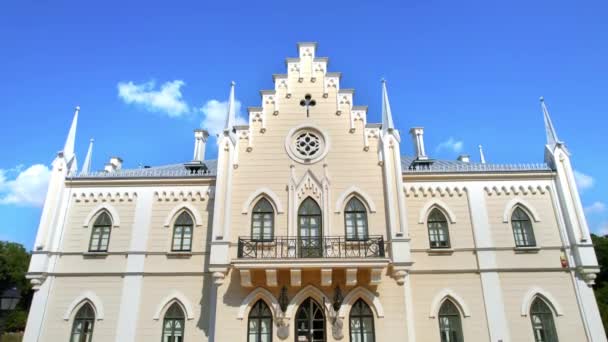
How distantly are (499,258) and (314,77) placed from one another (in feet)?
37.5

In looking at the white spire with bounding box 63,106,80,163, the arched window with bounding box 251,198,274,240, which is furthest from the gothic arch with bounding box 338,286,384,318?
the white spire with bounding box 63,106,80,163

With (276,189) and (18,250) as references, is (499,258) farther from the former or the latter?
(18,250)

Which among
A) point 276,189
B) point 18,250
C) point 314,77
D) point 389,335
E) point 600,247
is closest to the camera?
point 389,335

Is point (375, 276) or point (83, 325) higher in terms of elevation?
point (375, 276)

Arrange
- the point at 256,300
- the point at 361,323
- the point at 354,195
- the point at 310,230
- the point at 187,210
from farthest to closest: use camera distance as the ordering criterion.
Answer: the point at 187,210 < the point at 354,195 < the point at 310,230 < the point at 256,300 < the point at 361,323

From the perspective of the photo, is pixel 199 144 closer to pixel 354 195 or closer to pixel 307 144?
pixel 307 144

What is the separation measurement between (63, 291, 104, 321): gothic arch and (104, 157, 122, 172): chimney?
804 centimetres

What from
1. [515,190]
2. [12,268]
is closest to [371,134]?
[515,190]

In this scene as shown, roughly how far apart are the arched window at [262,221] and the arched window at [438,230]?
6.95 metres

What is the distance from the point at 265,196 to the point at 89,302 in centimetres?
864

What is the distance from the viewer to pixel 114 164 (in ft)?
75.7

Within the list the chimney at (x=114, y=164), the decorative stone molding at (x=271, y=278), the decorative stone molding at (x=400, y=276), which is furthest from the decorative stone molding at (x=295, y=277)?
the chimney at (x=114, y=164)

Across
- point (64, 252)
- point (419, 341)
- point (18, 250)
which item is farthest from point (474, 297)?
point (18, 250)

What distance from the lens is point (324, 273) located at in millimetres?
15367
